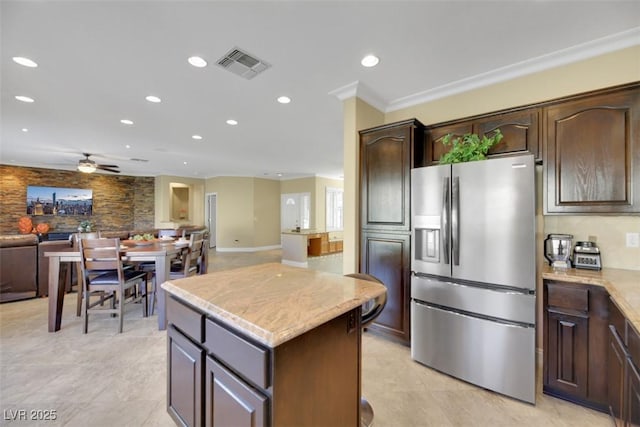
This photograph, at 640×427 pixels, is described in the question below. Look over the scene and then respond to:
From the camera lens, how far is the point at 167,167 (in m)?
8.52

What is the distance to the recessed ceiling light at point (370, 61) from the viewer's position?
238cm

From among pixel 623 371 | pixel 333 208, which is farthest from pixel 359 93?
pixel 333 208

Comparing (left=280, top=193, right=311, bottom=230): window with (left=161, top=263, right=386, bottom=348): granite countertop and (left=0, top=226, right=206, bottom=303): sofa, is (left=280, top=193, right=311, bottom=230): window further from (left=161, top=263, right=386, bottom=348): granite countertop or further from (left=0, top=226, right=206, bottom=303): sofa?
(left=161, top=263, right=386, bottom=348): granite countertop

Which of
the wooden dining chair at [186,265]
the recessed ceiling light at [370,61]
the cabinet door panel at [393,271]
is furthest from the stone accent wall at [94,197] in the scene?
the recessed ceiling light at [370,61]

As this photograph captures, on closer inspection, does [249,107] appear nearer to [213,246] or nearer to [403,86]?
[403,86]

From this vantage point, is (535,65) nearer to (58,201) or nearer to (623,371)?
(623,371)

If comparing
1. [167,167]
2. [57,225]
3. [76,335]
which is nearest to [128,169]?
[167,167]

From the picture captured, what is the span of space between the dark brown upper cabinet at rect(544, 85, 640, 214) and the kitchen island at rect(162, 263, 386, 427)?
5.79 feet

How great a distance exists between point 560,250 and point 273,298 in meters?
2.33

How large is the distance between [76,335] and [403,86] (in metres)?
4.51

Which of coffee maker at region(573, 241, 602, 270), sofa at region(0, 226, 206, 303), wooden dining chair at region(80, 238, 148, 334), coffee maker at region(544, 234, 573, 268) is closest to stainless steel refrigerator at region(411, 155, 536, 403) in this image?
coffee maker at region(544, 234, 573, 268)

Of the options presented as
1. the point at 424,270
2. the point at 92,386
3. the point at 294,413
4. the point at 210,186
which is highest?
the point at 210,186

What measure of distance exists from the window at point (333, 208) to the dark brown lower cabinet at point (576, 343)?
8738mm

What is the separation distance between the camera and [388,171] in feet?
9.14
